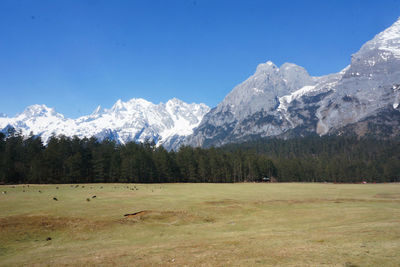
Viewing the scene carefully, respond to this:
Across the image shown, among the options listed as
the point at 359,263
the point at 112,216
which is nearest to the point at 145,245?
the point at 112,216

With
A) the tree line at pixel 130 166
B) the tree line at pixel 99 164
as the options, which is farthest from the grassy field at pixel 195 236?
the tree line at pixel 130 166

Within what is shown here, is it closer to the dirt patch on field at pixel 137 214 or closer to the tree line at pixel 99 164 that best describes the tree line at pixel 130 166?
the tree line at pixel 99 164

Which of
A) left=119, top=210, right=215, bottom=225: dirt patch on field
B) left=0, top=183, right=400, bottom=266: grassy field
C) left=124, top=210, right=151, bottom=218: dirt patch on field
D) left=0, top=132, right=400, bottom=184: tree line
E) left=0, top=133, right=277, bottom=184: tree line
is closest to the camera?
left=0, top=183, right=400, bottom=266: grassy field

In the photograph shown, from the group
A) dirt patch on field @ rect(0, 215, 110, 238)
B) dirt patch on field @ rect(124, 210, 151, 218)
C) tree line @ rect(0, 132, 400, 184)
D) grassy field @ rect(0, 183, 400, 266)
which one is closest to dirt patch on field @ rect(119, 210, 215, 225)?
dirt patch on field @ rect(124, 210, 151, 218)

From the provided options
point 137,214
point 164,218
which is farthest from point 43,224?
point 164,218

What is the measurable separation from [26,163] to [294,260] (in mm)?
118459

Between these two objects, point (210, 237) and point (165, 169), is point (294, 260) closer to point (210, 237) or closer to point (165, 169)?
point (210, 237)

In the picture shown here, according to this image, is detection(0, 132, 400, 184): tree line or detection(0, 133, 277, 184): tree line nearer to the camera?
detection(0, 133, 277, 184): tree line

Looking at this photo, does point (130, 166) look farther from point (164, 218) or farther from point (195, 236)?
point (195, 236)

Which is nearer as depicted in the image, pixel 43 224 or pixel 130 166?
pixel 43 224

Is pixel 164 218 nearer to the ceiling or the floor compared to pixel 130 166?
nearer to the floor

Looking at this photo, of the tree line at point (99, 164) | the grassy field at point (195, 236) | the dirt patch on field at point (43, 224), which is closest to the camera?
the grassy field at point (195, 236)

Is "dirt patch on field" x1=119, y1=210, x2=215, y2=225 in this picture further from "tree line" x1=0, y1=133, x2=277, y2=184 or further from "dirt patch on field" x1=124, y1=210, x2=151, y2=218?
"tree line" x1=0, y1=133, x2=277, y2=184

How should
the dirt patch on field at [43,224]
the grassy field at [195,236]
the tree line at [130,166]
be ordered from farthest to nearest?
the tree line at [130,166] < the dirt patch on field at [43,224] < the grassy field at [195,236]
